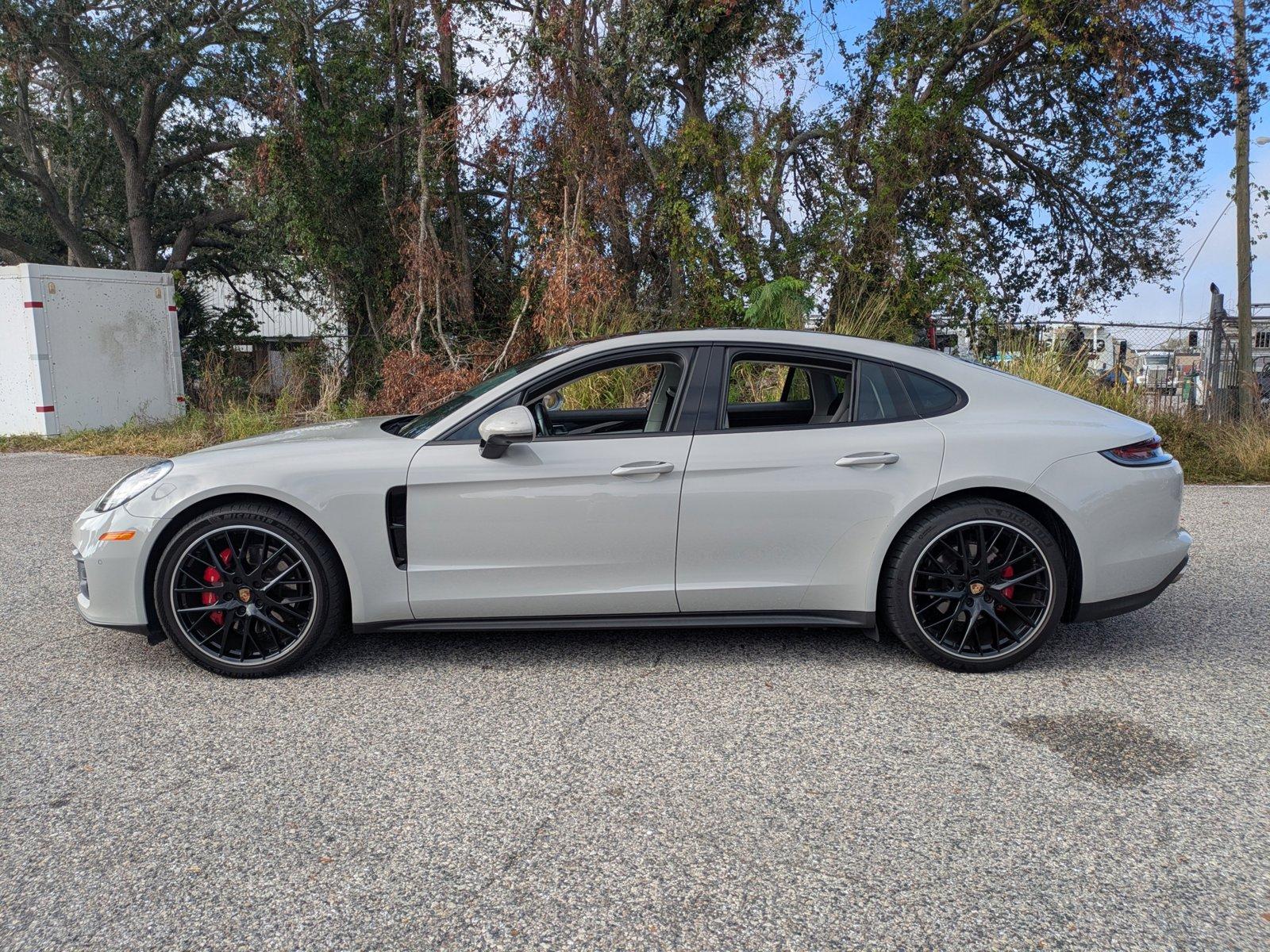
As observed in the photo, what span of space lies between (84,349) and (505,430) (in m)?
12.6

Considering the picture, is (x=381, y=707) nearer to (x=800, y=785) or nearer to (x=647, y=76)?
(x=800, y=785)

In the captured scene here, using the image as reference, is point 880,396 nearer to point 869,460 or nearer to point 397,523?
point 869,460

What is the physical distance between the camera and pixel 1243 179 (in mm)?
14703

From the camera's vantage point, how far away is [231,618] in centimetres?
393

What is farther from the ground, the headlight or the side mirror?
the side mirror

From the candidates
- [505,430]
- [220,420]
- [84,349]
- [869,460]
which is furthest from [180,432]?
[869,460]

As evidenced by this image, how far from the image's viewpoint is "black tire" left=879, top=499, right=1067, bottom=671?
3.91 meters

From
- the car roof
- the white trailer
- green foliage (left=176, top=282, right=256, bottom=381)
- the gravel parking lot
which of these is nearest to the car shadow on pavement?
the gravel parking lot

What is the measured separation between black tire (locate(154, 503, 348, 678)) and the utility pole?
13819 mm

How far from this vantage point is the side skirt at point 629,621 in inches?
157

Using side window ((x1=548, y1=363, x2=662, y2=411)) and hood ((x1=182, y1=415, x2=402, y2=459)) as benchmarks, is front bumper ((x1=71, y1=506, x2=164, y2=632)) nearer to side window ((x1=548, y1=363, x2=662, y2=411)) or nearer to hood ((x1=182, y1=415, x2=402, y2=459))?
hood ((x1=182, y1=415, x2=402, y2=459))

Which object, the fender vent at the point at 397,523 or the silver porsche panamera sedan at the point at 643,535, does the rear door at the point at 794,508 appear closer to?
the silver porsche panamera sedan at the point at 643,535

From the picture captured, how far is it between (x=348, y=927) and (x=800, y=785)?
4.72 feet

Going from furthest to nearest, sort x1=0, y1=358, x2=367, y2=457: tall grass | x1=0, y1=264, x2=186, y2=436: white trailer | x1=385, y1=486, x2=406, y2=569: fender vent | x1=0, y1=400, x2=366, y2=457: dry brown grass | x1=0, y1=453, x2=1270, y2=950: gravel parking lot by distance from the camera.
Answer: x1=0, y1=264, x2=186, y2=436: white trailer
x1=0, y1=358, x2=367, y2=457: tall grass
x1=0, y1=400, x2=366, y2=457: dry brown grass
x1=385, y1=486, x2=406, y2=569: fender vent
x1=0, y1=453, x2=1270, y2=950: gravel parking lot
